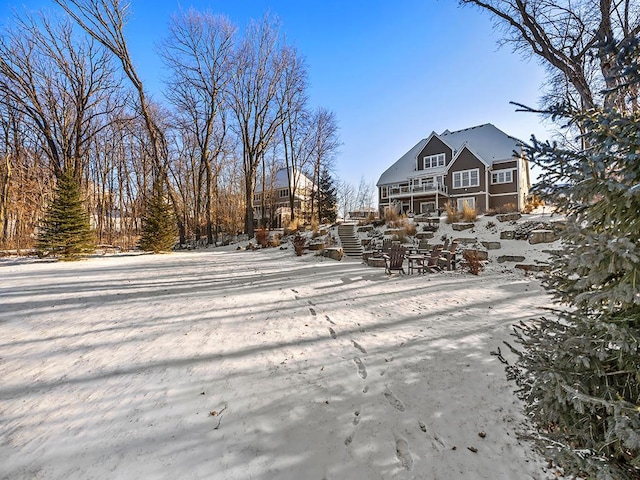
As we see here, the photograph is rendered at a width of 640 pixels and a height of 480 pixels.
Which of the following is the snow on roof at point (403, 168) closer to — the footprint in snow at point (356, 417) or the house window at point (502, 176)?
the house window at point (502, 176)

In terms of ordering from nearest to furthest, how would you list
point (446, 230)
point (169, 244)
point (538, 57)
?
point (538, 57) → point (446, 230) → point (169, 244)

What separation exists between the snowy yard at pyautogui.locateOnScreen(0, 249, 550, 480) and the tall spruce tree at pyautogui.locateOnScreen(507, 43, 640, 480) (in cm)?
60

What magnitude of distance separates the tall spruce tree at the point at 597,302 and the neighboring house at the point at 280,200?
2801 cm

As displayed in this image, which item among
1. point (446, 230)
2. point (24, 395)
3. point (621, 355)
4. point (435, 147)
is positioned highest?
point (435, 147)

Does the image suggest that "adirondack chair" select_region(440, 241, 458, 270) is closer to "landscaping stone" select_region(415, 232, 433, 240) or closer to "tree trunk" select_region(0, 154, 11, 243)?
"landscaping stone" select_region(415, 232, 433, 240)

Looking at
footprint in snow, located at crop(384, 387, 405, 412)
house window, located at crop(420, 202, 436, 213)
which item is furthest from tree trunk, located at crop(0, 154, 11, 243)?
house window, located at crop(420, 202, 436, 213)

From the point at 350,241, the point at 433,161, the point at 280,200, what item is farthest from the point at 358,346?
the point at 280,200

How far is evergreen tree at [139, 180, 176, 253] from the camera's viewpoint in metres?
15.5

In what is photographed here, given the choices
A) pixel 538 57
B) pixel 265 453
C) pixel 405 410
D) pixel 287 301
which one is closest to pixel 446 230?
pixel 538 57

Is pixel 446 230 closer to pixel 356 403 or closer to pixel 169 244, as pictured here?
pixel 356 403

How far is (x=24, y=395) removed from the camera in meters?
2.52

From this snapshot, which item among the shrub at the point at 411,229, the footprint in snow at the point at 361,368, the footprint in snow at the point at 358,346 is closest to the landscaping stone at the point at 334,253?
the shrub at the point at 411,229

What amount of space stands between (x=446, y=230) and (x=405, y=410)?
497 inches

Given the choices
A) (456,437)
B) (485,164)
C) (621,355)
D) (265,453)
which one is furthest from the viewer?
(485,164)
